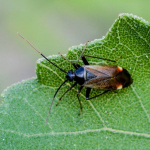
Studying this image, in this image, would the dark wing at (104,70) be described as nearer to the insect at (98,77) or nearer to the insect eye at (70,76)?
the insect at (98,77)

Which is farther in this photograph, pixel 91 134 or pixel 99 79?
pixel 99 79

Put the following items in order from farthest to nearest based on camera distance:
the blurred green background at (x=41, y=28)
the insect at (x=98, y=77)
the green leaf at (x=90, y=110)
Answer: the blurred green background at (x=41, y=28)
the insect at (x=98, y=77)
the green leaf at (x=90, y=110)

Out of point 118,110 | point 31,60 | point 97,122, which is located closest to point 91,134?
point 97,122

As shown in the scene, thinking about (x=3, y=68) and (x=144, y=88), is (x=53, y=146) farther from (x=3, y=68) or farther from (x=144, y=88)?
(x=3, y=68)

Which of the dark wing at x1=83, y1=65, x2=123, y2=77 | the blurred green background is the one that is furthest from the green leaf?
the blurred green background

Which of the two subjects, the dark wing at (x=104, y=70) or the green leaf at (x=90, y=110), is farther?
the dark wing at (x=104, y=70)

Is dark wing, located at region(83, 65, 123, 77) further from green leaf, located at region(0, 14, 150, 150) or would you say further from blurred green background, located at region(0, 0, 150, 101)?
blurred green background, located at region(0, 0, 150, 101)

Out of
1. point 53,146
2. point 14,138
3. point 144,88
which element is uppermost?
point 144,88

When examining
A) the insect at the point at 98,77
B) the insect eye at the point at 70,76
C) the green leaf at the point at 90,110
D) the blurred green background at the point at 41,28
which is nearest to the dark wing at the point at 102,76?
the insect at the point at 98,77
